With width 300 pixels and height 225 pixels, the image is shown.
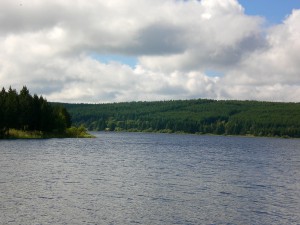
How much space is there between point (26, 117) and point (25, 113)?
139cm

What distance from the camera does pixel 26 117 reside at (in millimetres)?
132750

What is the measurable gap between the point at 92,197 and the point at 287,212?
62.5 feet

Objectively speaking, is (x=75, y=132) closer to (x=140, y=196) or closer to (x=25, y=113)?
(x=25, y=113)

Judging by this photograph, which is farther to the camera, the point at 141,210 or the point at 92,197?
the point at 92,197

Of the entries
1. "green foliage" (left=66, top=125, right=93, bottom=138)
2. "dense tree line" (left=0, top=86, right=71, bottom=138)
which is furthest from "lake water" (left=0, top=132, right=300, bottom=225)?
"green foliage" (left=66, top=125, right=93, bottom=138)

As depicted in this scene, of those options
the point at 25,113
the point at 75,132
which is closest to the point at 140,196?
the point at 25,113

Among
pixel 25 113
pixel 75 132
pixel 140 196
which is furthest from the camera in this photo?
pixel 75 132

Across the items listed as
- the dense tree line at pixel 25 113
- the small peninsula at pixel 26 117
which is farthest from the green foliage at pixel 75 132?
the dense tree line at pixel 25 113

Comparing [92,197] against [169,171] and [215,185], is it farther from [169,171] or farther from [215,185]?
[169,171]

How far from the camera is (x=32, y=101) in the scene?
13938cm

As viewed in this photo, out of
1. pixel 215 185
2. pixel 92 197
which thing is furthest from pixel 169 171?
pixel 92 197

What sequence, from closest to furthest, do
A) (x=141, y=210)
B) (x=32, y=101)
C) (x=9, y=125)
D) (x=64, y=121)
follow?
(x=141, y=210), (x=9, y=125), (x=32, y=101), (x=64, y=121)

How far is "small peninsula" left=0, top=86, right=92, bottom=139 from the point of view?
12775cm

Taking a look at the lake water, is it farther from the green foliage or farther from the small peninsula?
the green foliage
